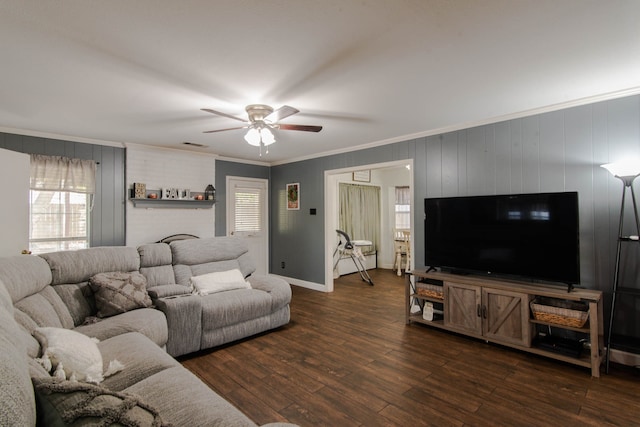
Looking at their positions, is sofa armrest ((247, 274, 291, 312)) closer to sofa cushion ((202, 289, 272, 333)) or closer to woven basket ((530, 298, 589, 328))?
sofa cushion ((202, 289, 272, 333))

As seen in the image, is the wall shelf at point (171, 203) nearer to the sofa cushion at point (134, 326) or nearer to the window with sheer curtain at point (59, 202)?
the window with sheer curtain at point (59, 202)

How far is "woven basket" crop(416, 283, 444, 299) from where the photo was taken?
143 inches

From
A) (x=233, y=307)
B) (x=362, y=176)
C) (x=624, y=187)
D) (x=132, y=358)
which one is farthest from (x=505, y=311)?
(x=362, y=176)

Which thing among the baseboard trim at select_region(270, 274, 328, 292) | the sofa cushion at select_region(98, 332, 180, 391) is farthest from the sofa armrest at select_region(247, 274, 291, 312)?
the baseboard trim at select_region(270, 274, 328, 292)

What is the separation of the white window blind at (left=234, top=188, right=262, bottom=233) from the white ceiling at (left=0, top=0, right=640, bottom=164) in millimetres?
2635

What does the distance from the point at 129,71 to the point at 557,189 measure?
4.03m

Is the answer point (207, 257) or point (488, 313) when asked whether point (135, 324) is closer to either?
point (207, 257)

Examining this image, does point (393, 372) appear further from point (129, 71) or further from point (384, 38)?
point (129, 71)

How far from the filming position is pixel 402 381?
8.31 feet

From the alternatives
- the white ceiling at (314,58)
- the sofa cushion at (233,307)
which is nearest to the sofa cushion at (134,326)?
the sofa cushion at (233,307)

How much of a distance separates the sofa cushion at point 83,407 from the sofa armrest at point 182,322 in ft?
6.57

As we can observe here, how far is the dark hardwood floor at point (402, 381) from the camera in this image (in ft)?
6.91

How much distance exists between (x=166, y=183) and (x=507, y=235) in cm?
494

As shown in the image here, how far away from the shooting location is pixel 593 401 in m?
2.26
